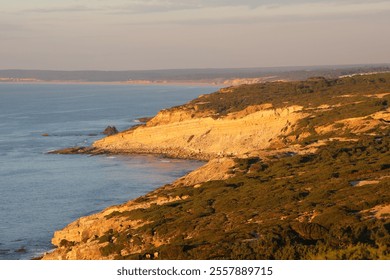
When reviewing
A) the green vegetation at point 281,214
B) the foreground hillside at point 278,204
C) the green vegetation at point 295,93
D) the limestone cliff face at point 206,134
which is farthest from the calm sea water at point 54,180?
the green vegetation at point 295,93

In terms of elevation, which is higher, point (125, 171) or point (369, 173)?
point (369, 173)

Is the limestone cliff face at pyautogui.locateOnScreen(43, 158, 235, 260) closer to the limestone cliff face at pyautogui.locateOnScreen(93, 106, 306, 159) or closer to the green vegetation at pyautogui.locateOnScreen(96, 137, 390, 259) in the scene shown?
the green vegetation at pyautogui.locateOnScreen(96, 137, 390, 259)

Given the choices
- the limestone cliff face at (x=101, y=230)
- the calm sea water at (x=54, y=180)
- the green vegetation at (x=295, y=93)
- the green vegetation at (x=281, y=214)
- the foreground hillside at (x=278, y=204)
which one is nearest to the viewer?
the green vegetation at (x=281, y=214)

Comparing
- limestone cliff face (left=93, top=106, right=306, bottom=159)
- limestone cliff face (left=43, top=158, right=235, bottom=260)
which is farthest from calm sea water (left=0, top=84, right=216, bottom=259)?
limestone cliff face (left=93, top=106, right=306, bottom=159)

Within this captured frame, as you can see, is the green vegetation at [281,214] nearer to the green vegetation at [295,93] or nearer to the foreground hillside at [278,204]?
the foreground hillside at [278,204]

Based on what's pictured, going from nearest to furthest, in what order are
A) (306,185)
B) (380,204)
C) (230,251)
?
(230,251) < (380,204) < (306,185)

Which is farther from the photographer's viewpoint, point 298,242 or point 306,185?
point 306,185

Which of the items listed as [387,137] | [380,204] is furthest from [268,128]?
[380,204]
